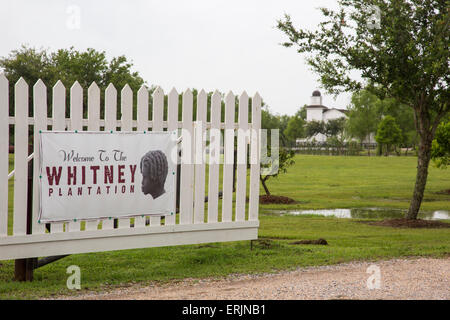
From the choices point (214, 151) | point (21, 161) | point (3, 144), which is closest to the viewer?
point (3, 144)

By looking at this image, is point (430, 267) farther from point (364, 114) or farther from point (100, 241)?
point (364, 114)

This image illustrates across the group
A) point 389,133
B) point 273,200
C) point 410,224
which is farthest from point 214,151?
point 389,133

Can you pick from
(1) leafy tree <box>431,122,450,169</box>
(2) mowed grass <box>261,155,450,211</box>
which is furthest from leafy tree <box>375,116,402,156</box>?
(1) leafy tree <box>431,122,450,169</box>

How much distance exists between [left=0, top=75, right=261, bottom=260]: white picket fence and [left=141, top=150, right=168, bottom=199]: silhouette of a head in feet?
1.06

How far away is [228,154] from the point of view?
27.7 feet

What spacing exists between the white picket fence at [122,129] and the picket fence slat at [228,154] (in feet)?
0.05

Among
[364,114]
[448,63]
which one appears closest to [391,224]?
[448,63]

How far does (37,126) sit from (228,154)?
9.27 feet

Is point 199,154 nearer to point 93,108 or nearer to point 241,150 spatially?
point 241,150

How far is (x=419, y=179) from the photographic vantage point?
47.5ft

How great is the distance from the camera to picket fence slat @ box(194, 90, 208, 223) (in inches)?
321

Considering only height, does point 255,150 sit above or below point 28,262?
above

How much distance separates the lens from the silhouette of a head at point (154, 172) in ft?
25.6
